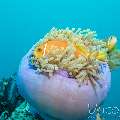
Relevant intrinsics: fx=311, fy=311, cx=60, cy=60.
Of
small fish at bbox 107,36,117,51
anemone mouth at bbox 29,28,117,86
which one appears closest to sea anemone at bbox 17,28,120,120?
anemone mouth at bbox 29,28,117,86

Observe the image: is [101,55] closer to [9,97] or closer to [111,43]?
[111,43]

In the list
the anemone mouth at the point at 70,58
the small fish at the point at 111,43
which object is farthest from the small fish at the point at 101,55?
the small fish at the point at 111,43

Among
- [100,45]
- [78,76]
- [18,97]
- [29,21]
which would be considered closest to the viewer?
[78,76]

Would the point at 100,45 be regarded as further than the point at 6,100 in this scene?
No

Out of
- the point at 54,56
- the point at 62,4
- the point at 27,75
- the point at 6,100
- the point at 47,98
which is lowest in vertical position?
the point at 6,100

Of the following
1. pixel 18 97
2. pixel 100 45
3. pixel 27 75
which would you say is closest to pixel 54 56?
pixel 27 75

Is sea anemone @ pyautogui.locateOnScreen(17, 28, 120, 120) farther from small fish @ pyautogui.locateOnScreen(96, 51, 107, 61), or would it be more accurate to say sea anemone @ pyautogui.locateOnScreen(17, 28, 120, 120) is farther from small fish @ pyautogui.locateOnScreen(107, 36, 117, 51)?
small fish @ pyautogui.locateOnScreen(107, 36, 117, 51)

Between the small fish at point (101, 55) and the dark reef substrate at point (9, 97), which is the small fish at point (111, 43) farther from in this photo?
the dark reef substrate at point (9, 97)

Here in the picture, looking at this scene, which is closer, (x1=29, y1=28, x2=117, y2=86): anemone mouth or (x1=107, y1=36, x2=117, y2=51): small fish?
(x1=29, y1=28, x2=117, y2=86): anemone mouth

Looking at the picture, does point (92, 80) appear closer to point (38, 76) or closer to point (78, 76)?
point (78, 76)
